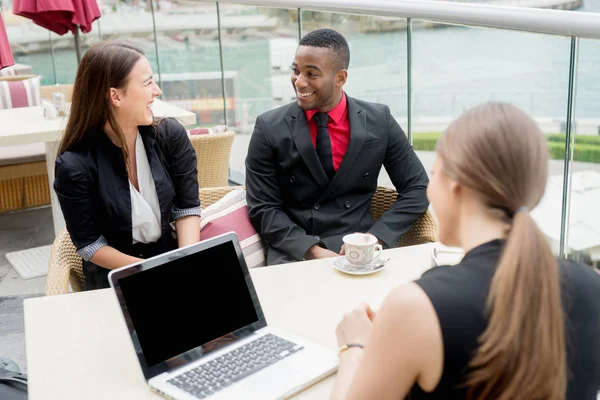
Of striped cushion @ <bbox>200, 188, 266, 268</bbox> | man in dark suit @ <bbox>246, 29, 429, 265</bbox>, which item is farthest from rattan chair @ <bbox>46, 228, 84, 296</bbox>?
man in dark suit @ <bbox>246, 29, 429, 265</bbox>

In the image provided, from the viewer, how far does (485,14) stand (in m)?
2.53

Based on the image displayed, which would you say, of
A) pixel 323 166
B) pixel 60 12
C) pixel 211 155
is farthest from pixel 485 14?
pixel 60 12

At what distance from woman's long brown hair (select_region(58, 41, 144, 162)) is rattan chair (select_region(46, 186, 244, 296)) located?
307 mm

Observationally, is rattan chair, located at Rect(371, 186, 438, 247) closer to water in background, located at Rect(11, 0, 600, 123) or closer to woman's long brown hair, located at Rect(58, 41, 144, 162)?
water in background, located at Rect(11, 0, 600, 123)

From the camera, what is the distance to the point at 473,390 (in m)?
1.10

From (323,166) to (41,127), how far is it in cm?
184

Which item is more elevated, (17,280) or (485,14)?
(485,14)

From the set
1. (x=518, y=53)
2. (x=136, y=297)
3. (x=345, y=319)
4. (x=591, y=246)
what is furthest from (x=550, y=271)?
(x=518, y=53)

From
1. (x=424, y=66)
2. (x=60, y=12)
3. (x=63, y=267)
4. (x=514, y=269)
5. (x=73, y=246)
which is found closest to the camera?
(x=514, y=269)

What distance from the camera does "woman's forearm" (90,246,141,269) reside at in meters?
2.40

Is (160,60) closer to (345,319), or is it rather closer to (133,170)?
(133,170)

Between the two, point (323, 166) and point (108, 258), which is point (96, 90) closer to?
point (108, 258)

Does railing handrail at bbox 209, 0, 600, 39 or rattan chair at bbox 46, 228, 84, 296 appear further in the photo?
rattan chair at bbox 46, 228, 84, 296

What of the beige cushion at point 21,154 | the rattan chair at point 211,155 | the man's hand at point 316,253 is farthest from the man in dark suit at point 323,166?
the beige cushion at point 21,154
